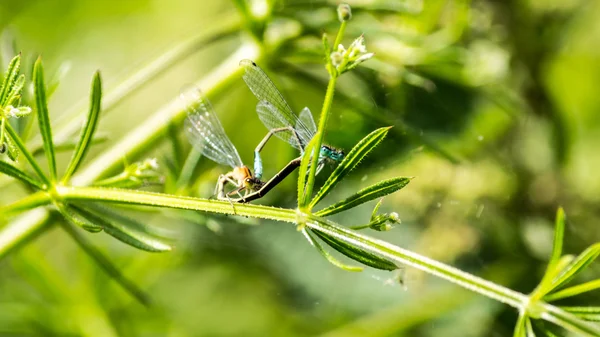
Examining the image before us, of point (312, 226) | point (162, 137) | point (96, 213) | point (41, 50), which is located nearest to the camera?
point (312, 226)

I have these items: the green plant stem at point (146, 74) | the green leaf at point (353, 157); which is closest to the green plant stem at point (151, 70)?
the green plant stem at point (146, 74)

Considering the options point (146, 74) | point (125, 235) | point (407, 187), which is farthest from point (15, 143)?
point (407, 187)

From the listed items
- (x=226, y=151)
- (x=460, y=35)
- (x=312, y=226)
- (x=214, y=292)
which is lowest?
(x=214, y=292)

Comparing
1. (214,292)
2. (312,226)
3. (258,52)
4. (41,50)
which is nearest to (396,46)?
(258,52)

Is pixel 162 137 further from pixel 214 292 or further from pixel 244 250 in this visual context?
pixel 214 292

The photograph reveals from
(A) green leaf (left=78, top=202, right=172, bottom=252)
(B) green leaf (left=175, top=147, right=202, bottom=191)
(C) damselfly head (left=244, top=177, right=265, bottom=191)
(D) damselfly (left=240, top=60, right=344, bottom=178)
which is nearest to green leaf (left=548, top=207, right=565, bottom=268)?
(D) damselfly (left=240, top=60, right=344, bottom=178)

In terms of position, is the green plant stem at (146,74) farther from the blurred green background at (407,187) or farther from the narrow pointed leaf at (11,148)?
the narrow pointed leaf at (11,148)

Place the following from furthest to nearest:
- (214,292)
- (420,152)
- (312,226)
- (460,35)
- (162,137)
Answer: (214,292) → (460,35) → (420,152) → (162,137) → (312,226)
